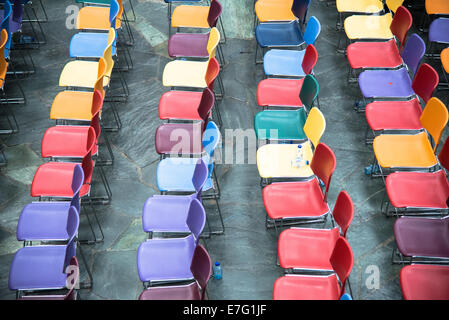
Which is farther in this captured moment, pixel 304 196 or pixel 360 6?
pixel 360 6

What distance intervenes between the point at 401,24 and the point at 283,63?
4.95 ft

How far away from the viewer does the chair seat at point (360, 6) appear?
811 cm

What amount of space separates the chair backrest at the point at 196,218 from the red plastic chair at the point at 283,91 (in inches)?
77.8

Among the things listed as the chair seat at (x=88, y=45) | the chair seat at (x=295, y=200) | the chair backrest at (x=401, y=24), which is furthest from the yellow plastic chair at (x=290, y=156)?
the chair seat at (x=88, y=45)

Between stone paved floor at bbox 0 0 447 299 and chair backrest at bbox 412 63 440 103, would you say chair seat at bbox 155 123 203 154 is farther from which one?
chair backrest at bbox 412 63 440 103

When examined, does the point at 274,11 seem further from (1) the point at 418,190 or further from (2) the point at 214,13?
(1) the point at 418,190

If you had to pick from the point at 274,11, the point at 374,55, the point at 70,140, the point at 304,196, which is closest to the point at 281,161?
the point at 304,196

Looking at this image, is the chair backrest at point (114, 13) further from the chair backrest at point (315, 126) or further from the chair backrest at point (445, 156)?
the chair backrest at point (445, 156)

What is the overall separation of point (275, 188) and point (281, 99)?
1.36 m

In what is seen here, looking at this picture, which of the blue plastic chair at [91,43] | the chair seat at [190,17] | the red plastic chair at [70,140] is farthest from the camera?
the chair seat at [190,17]

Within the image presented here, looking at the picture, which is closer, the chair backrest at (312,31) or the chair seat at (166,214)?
the chair seat at (166,214)

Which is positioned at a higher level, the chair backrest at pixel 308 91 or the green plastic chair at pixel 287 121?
the chair backrest at pixel 308 91

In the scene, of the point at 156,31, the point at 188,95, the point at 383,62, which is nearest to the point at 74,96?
the point at 188,95

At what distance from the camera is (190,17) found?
320 inches
